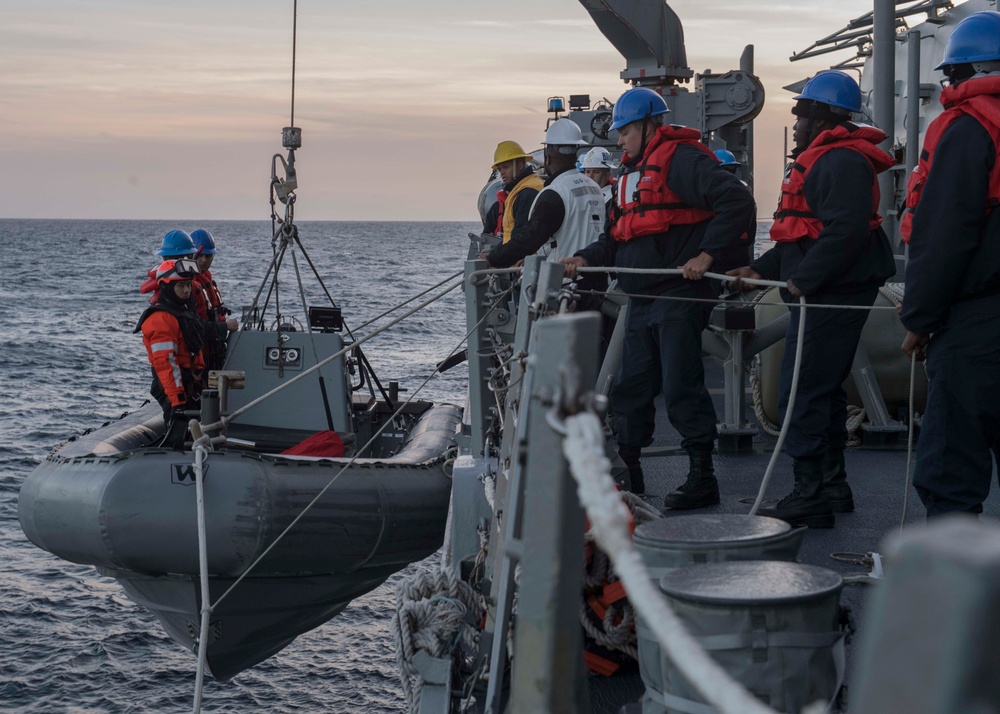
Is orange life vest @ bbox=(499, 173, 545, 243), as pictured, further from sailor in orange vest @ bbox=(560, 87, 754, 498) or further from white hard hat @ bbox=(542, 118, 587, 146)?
sailor in orange vest @ bbox=(560, 87, 754, 498)

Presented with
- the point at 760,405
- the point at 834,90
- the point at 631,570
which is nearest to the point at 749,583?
the point at 631,570

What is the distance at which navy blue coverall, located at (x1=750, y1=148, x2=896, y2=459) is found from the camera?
3697 millimetres

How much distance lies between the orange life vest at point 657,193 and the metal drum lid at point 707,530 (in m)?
2.14

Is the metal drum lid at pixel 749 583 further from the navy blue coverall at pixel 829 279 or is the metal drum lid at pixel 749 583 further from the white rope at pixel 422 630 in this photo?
the navy blue coverall at pixel 829 279

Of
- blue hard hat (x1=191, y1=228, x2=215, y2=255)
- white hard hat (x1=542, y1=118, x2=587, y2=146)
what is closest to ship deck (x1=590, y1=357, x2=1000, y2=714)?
white hard hat (x1=542, y1=118, x2=587, y2=146)

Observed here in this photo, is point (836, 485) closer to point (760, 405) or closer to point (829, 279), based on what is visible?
point (829, 279)

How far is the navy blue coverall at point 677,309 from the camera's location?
4129mm

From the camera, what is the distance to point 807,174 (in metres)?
3.82

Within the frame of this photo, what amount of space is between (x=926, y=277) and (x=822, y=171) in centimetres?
104

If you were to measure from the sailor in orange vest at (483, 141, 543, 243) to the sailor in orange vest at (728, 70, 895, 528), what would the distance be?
2.87 meters

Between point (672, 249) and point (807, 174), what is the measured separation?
72cm

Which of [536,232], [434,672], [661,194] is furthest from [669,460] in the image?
[434,672]

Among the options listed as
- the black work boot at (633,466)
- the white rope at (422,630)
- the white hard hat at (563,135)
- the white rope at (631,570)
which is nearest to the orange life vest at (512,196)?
the white hard hat at (563,135)

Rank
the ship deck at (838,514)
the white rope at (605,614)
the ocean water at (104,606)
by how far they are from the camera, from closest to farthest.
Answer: the white rope at (605,614)
the ship deck at (838,514)
the ocean water at (104,606)
